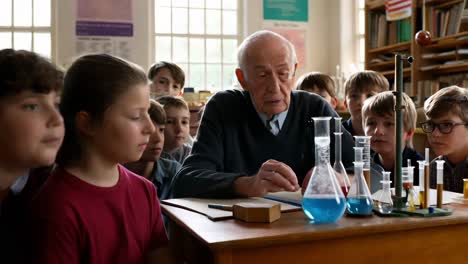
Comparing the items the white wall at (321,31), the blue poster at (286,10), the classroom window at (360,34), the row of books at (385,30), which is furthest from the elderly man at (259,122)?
the classroom window at (360,34)

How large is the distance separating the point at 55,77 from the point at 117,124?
18cm

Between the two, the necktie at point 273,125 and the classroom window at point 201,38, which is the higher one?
the classroom window at point 201,38

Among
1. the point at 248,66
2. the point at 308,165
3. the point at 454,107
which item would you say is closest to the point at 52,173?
the point at 248,66

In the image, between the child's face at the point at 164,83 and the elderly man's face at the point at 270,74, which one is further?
the child's face at the point at 164,83

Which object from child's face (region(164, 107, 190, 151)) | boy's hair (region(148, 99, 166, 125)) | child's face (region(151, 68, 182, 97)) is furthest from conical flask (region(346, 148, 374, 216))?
child's face (region(151, 68, 182, 97))

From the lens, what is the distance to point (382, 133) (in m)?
2.25

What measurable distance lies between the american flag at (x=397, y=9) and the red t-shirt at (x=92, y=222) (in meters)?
5.22

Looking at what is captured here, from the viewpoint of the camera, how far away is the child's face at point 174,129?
9.41 feet

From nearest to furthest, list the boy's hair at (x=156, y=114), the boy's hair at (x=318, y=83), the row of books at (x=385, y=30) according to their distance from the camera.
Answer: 1. the boy's hair at (x=156, y=114)
2. the boy's hair at (x=318, y=83)
3. the row of books at (x=385, y=30)

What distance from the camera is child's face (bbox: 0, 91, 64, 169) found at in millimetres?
1119

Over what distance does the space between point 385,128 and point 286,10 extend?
4.89 metres

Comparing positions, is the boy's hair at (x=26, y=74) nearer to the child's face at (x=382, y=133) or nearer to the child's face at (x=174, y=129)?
the child's face at (x=382, y=133)

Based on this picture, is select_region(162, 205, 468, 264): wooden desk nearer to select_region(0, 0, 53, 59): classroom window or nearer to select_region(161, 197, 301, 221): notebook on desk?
select_region(161, 197, 301, 221): notebook on desk

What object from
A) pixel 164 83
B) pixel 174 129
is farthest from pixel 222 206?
pixel 164 83
